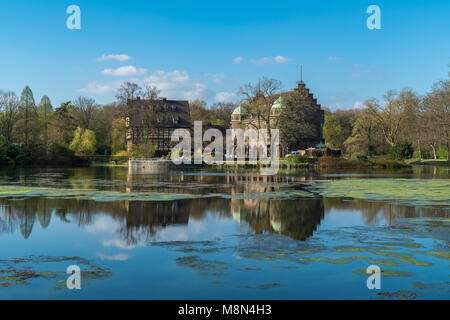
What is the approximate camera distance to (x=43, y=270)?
320 inches

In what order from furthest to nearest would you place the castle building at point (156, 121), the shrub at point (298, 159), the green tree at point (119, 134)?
1. the castle building at point (156, 121)
2. the green tree at point (119, 134)
3. the shrub at point (298, 159)

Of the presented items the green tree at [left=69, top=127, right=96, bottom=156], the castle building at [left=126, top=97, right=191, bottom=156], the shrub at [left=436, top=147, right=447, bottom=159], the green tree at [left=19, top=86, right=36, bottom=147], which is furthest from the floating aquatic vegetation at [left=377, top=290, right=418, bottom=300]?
the shrub at [left=436, top=147, right=447, bottom=159]

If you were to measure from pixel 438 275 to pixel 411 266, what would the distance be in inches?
24.2

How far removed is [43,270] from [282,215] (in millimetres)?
8253

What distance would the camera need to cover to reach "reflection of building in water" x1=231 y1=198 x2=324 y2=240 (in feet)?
39.5

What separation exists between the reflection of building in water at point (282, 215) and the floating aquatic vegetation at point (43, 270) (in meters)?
4.85

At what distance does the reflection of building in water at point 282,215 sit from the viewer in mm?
12055

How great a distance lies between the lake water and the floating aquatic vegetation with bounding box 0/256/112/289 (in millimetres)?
19

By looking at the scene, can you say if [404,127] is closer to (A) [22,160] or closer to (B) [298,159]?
(B) [298,159]

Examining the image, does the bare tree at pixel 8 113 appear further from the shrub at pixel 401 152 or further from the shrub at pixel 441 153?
the shrub at pixel 441 153

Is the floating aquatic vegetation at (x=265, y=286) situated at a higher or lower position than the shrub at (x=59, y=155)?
lower

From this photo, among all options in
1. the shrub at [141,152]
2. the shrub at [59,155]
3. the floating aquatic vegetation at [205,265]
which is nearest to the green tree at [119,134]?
the shrub at [59,155]

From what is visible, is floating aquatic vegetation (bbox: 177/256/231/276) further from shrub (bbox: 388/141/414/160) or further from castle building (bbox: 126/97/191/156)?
castle building (bbox: 126/97/191/156)

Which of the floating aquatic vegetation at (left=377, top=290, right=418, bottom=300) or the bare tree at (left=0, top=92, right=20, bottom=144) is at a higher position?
the bare tree at (left=0, top=92, right=20, bottom=144)
